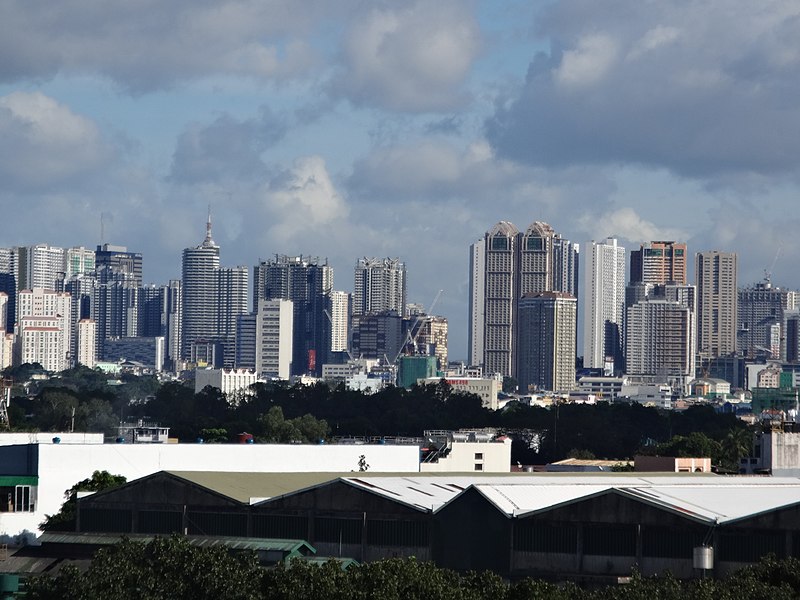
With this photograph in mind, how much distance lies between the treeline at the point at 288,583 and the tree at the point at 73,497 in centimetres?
1967

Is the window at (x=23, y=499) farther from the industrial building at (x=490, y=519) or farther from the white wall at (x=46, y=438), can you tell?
the industrial building at (x=490, y=519)

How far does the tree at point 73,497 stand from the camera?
59.8 metres

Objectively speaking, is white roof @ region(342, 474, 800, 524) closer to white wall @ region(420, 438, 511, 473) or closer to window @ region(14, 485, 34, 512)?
window @ region(14, 485, 34, 512)

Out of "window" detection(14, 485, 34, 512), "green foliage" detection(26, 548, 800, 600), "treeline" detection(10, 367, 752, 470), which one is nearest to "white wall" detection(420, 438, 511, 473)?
"treeline" detection(10, 367, 752, 470)

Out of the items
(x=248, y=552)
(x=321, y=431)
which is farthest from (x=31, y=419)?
(x=248, y=552)

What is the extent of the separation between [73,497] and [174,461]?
11.7 meters

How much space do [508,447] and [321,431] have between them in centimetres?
4346

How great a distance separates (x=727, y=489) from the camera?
180 ft

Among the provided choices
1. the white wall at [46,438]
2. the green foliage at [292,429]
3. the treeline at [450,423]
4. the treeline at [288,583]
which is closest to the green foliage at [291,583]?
the treeline at [288,583]

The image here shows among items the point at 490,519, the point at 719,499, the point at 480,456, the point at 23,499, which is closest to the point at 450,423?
the point at 480,456

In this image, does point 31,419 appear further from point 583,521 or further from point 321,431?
point 583,521

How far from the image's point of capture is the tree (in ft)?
196

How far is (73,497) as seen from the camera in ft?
211

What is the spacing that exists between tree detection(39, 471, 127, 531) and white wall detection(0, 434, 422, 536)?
850mm
